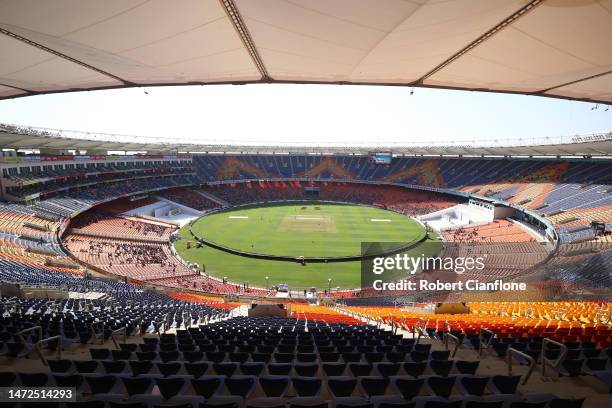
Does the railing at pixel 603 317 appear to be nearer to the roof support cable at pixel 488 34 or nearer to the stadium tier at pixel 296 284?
the stadium tier at pixel 296 284

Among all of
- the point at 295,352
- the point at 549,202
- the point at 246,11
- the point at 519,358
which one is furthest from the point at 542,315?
the point at 549,202

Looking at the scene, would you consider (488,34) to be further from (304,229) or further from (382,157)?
(382,157)

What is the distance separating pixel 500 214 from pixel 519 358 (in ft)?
164

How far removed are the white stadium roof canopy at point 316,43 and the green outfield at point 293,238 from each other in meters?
26.6

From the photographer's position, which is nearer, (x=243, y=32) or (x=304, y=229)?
(x=243, y=32)

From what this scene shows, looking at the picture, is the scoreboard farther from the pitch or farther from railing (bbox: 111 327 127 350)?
railing (bbox: 111 327 127 350)

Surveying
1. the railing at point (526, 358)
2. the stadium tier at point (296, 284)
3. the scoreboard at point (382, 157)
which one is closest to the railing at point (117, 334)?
the stadium tier at point (296, 284)

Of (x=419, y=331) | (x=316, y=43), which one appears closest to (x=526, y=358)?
(x=419, y=331)

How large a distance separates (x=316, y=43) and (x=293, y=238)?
4042 cm

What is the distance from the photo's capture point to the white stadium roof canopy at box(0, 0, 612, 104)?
4.27 metres

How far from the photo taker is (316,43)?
18.0 feet

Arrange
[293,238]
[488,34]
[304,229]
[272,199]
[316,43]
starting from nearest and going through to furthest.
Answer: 1. [488,34]
2. [316,43]
3. [293,238]
4. [304,229]
5. [272,199]

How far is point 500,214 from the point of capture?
50781 millimetres

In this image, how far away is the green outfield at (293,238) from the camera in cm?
3450
